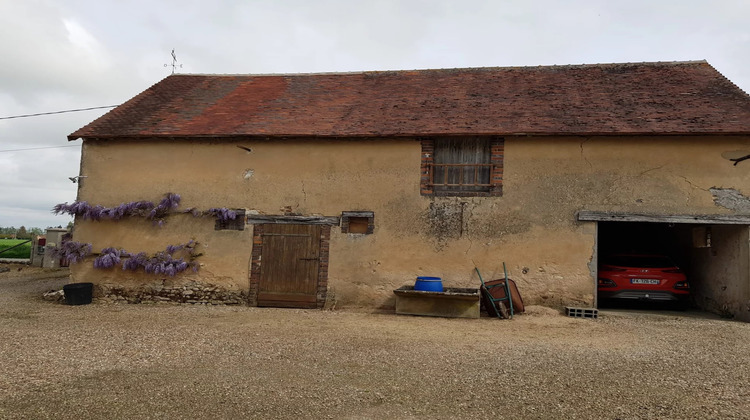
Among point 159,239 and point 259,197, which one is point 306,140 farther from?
point 159,239

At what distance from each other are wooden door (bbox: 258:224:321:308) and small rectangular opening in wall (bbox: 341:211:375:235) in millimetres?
582

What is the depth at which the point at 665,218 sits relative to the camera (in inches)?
357

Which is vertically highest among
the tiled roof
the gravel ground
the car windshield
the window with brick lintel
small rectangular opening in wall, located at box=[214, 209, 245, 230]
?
the tiled roof

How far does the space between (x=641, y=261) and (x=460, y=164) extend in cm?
423

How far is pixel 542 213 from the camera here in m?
9.48

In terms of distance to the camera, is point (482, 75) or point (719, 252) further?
point (482, 75)

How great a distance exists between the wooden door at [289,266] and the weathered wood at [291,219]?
0.09 metres

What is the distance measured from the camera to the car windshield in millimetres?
9750

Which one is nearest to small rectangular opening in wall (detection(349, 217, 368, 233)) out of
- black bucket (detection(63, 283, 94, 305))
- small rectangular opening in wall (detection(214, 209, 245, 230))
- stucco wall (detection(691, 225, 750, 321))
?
small rectangular opening in wall (detection(214, 209, 245, 230))

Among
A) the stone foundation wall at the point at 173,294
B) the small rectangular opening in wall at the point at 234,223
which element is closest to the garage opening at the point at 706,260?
the small rectangular opening in wall at the point at 234,223

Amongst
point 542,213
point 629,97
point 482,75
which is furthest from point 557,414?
point 482,75

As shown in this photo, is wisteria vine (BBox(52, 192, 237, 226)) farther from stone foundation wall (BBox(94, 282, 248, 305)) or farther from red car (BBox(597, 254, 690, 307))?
red car (BBox(597, 254, 690, 307))

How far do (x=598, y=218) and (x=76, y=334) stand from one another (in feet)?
29.8

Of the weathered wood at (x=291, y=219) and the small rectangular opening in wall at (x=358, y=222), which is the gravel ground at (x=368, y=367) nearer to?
the small rectangular opening in wall at (x=358, y=222)
